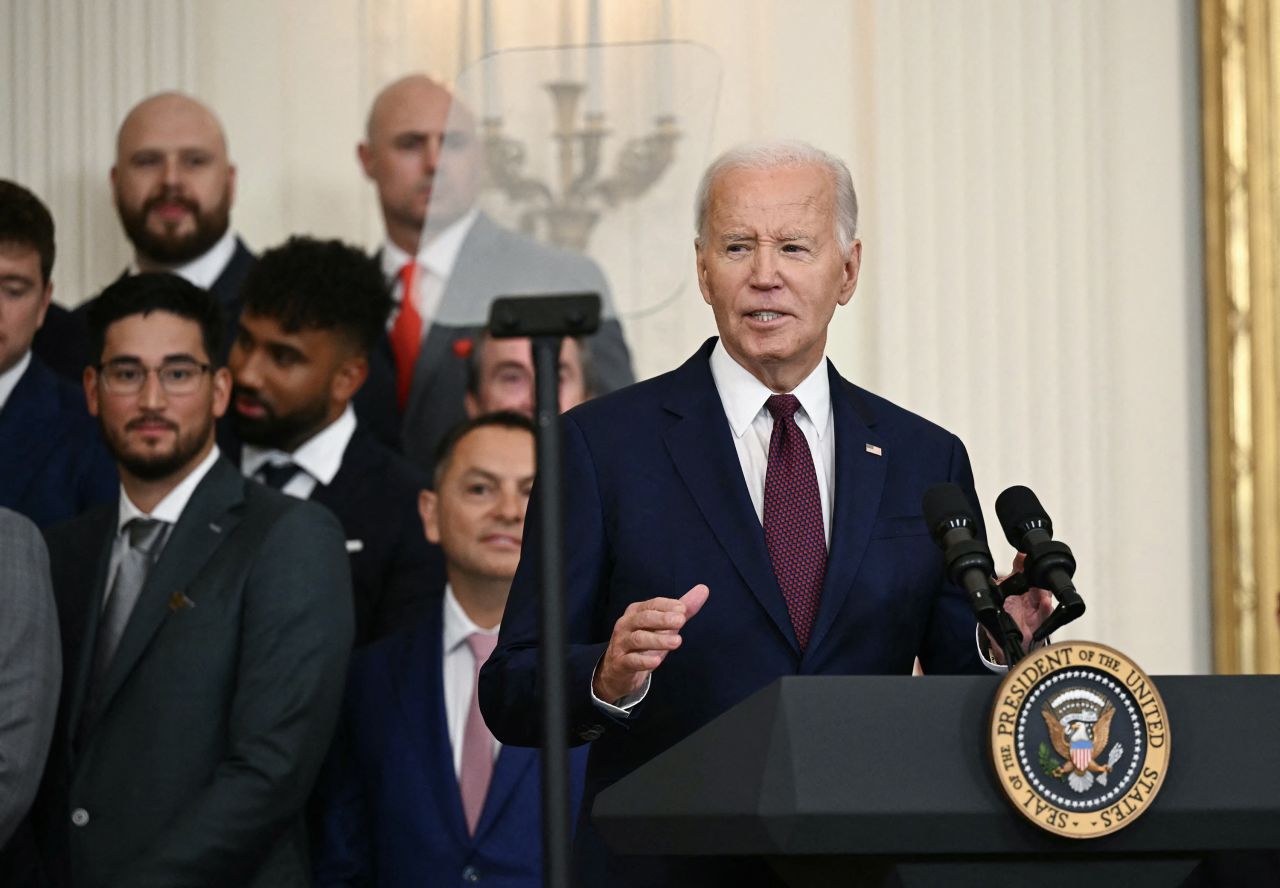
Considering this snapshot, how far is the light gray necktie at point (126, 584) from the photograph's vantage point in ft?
12.7

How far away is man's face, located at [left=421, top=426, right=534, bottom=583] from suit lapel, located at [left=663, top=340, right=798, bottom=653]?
6.17 ft

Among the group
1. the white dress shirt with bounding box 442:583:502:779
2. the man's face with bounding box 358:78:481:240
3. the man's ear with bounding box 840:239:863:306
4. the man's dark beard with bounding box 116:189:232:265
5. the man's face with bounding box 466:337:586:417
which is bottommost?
the white dress shirt with bounding box 442:583:502:779

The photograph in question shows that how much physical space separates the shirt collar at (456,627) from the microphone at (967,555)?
2189 millimetres

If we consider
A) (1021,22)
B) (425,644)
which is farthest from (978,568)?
(1021,22)

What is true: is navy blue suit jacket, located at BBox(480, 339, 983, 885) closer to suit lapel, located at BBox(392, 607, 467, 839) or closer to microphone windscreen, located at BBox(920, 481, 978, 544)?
microphone windscreen, located at BBox(920, 481, 978, 544)

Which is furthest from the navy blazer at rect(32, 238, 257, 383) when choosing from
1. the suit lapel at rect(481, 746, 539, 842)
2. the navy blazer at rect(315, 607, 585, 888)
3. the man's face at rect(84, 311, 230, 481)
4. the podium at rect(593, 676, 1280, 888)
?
the podium at rect(593, 676, 1280, 888)

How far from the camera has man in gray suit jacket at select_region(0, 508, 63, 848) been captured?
3.26m

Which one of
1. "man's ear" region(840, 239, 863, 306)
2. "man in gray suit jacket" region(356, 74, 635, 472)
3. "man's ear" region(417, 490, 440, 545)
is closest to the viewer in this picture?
"man's ear" region(840, 239, 863, 306)

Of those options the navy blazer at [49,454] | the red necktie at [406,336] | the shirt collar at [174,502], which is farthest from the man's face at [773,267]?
the red necktie at [406,336]

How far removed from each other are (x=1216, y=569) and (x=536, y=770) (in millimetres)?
2479

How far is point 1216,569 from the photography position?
542cm

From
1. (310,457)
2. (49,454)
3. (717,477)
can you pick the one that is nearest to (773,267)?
(717,477)

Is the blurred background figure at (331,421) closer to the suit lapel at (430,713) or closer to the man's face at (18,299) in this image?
the man's face at (18,299)

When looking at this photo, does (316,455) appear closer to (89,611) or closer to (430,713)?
(89,611)
